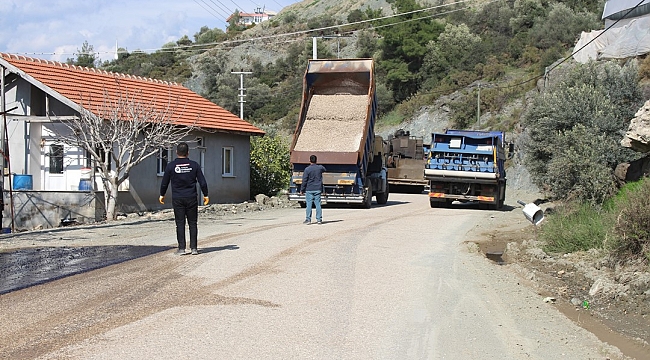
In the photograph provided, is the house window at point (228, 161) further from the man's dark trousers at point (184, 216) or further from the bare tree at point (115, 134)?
the man's dark trousers at point (184, 216)

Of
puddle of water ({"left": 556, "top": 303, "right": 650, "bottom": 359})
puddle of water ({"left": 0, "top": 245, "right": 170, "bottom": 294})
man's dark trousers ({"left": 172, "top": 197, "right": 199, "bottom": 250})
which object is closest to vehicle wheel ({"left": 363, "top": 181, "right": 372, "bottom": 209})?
puddle of water ({"left": 0, "top": 245, "right": 170, "bottom": 294})

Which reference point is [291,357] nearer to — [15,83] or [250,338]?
[250,338]

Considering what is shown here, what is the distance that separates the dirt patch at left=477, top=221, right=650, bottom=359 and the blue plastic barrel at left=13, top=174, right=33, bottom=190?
14.9m

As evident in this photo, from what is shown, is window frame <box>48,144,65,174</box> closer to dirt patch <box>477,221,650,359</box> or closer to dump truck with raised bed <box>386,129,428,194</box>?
dirt patch <box>477,221,650,359</box>

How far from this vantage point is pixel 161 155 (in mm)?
24656

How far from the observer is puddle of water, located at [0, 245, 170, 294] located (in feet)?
31.2

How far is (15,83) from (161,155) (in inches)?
202

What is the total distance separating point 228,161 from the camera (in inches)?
1114

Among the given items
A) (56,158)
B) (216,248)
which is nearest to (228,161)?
(56,158)

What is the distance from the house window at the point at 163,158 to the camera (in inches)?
962

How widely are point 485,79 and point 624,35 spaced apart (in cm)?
2095

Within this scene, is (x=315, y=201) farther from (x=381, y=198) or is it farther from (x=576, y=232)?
(x=381, y=198)

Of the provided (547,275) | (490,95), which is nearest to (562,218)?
(547,275)

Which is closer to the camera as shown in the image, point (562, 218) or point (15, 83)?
point (562, 218)
